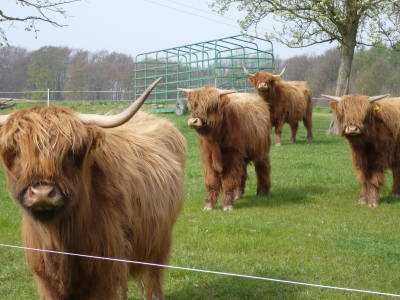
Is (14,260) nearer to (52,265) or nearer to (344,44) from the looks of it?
(52,265)

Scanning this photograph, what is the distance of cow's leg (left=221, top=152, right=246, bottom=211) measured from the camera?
864 centimetres

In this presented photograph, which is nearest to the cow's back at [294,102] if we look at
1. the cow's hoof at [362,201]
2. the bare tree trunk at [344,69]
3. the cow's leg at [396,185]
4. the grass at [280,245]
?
the bare tree trunk at [344,69]

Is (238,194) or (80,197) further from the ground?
(80,197)

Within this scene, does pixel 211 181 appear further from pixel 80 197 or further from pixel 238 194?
pixel 80 197

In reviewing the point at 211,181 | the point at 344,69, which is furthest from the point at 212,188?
the point at 344,69

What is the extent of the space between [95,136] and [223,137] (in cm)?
545

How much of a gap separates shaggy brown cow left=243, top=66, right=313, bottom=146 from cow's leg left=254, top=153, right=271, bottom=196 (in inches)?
246

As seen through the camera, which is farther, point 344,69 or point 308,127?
point 344,69

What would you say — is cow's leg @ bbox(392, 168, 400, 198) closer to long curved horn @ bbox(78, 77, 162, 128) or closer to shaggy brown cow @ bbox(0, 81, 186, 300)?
shaggy brown cow @ bbox(0, 81, 186, 300)

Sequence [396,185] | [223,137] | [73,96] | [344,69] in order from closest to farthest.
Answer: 1. [223,137]
2. [396,185]
3. [344,69]
4. [73,96]

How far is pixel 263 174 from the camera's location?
9.73m

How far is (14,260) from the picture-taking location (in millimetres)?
5668

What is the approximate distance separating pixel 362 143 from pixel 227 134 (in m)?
2.12

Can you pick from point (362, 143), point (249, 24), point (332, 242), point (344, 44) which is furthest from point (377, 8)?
point (332, 242)
